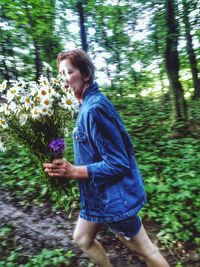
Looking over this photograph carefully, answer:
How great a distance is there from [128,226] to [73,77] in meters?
1.10

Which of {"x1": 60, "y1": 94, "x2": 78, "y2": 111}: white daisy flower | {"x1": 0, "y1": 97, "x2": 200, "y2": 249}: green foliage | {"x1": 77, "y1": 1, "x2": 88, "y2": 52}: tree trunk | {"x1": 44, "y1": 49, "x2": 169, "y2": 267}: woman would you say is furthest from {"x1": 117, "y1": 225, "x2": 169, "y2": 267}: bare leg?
{"x1": 77, "y1": 1, "x2": 88, "y2": 52}: tree trunk

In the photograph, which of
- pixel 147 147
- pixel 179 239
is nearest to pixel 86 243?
pixel 179 239

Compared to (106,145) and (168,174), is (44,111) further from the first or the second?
(168,174)

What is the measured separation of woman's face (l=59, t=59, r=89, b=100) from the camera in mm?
2020

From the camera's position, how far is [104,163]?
71.1 inches

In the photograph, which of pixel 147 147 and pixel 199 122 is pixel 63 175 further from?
pixel 199 122

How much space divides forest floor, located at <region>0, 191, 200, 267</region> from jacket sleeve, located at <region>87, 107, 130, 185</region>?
1787mm

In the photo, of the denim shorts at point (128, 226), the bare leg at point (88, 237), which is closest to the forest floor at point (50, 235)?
the bare leg at point (88, 237)

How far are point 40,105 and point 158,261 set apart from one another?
1.44 metres

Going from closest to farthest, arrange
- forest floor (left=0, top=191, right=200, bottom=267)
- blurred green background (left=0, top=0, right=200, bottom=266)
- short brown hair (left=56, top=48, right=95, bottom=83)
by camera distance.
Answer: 1. short brown hair (left=56, top=48, right=95, bottom=83)
2. forest floor (left=0, top=191, right=200, bottom=267)
3. blurred green background (left=0, top=0, right=200, bottom=266)

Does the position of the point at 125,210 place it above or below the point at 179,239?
above

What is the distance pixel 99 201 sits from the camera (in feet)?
6.56

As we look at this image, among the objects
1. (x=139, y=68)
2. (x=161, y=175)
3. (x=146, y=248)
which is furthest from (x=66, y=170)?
(x=139, y=68)

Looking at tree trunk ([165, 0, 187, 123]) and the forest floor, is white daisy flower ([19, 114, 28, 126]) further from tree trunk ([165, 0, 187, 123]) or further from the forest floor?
tree trunk ([165, 0, 187, 123])
